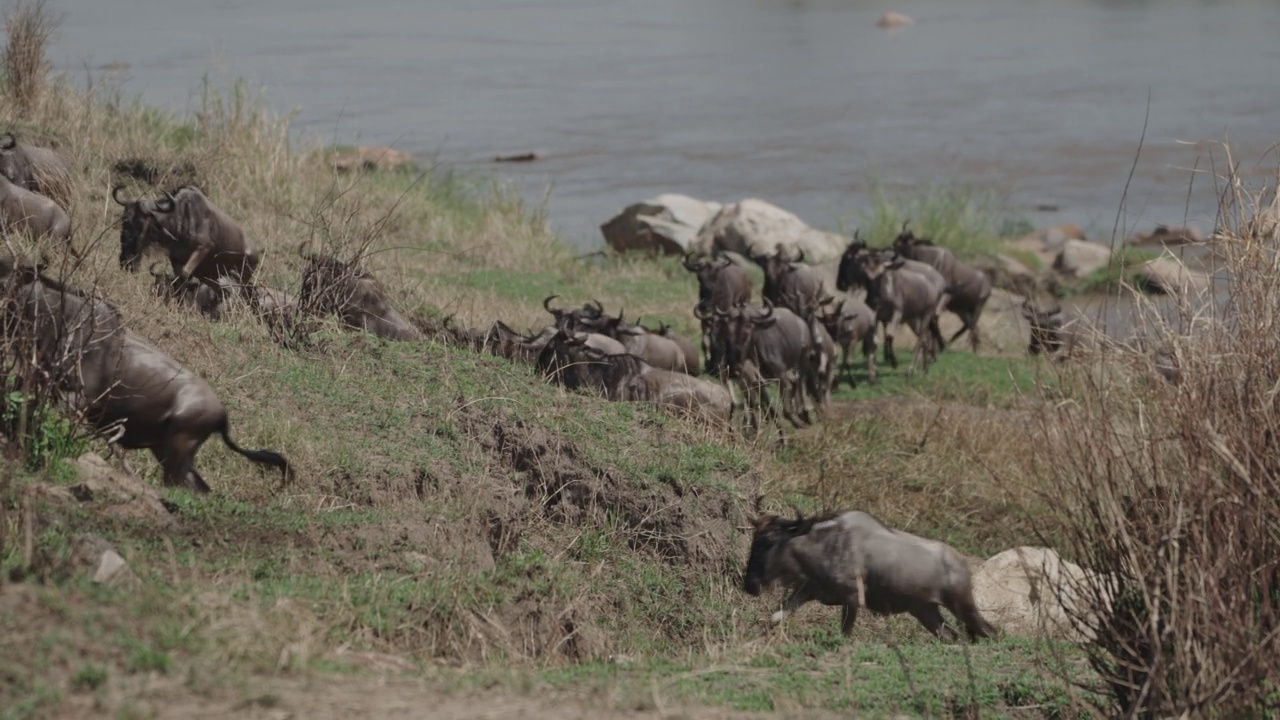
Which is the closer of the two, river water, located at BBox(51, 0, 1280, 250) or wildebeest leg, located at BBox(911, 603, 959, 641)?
wildebeest leg, located at BBox(911, 603, 959, 641)

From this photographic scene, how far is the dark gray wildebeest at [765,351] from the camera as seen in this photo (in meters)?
13.2

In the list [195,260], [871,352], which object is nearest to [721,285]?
[871,352]

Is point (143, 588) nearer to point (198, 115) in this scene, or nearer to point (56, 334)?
point (56, 334)

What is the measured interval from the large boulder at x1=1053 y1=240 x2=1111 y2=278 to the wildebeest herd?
5.26m

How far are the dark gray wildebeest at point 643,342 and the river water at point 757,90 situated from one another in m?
7.98

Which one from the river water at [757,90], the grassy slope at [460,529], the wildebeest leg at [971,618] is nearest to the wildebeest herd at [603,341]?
the wildebeest leg at [971,618]

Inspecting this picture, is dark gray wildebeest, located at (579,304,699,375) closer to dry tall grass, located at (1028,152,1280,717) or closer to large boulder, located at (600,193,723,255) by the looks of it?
dry tall grass, located at (1028,152,1280,717)

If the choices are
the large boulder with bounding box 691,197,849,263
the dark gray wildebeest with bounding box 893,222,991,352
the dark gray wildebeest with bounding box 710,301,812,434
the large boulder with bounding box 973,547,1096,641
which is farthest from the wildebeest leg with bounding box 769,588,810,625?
the large boulder with bounding box 691,197,849,263

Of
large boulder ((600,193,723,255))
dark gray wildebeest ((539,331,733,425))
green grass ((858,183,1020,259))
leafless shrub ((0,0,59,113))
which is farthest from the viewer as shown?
green grass ((858,183,1020,259))

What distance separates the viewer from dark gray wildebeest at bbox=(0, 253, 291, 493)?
24.4 ft

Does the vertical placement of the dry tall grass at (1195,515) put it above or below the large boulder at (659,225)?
above

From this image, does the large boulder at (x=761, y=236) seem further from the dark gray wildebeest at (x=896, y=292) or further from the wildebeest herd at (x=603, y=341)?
the dark gray wildebeest at (x=896, y=292)

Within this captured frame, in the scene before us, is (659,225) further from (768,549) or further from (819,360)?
(768,549)

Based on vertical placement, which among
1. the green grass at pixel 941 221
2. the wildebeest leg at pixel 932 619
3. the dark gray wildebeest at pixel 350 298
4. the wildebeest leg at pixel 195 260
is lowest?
the green grass at pixel 941 221
